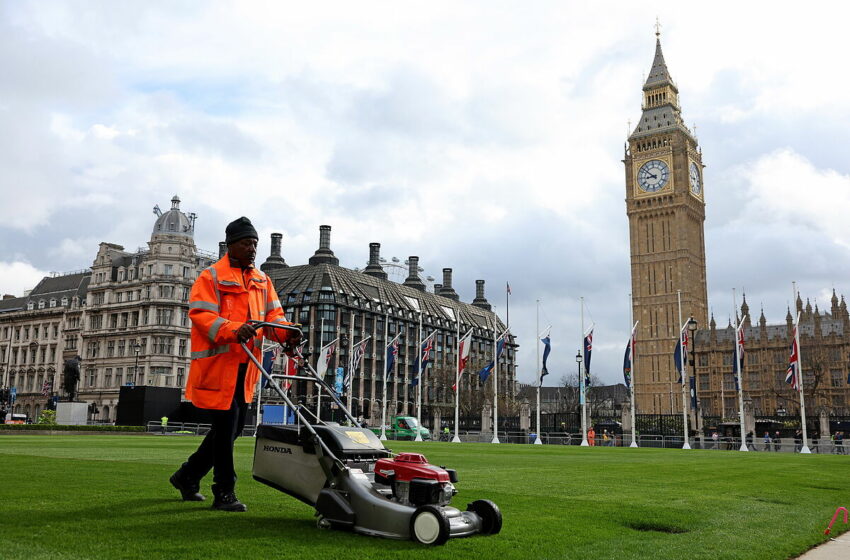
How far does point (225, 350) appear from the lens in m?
6.56

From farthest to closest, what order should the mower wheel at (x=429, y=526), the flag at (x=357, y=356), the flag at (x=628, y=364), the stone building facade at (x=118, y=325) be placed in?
the stone building facade at (x=118, y=325), the flag at (x=357, y=356), the flag at (x=628, y=364), the mower wheel at (x=429, y=526)

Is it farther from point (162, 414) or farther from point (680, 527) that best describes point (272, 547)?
point (162, 414)

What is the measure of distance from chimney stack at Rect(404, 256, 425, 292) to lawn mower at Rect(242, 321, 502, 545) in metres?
106

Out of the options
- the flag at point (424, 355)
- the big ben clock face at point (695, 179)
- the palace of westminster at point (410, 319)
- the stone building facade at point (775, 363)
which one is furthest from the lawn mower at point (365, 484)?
the big ben clock face at point (695, 179)

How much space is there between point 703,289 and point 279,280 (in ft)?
205

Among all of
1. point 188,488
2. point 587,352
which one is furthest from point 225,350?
point 587,352

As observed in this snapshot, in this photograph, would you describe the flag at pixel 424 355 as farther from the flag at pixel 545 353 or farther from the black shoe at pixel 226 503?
the black shoe at pixel 226 503

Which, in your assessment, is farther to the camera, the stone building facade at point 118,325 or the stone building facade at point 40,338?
the stone building facade at point 40,338

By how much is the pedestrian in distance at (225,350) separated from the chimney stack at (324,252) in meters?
90.9

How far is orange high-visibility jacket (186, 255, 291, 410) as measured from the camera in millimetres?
6457

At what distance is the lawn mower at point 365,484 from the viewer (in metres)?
5.45

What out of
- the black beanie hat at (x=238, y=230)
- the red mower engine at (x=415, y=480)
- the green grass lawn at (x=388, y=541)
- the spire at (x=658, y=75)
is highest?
the spire at (x=658, y=75)

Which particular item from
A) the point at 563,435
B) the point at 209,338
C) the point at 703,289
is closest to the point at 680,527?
the point at 209,338

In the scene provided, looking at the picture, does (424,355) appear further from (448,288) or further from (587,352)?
(448,288)
